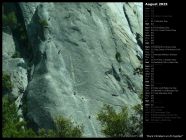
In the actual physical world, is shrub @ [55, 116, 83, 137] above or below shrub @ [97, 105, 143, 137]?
below

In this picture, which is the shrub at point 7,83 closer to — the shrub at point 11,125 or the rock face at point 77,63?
the rock face at point 77,63

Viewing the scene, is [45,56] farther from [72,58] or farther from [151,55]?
[151,55]

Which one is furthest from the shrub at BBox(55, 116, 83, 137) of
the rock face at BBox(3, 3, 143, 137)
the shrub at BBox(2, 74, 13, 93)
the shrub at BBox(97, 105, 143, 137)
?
the shrub at BBox(2, 74, 13, 93)

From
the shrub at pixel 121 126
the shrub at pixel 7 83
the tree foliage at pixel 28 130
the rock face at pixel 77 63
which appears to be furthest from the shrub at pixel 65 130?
the shrub at pixel 7 83

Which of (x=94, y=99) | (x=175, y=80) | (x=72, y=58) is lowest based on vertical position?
(x=94, y=99)

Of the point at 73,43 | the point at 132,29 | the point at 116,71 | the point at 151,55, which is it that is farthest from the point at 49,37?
the point at 151,55

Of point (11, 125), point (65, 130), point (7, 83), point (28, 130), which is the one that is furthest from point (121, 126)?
point (7, 83)

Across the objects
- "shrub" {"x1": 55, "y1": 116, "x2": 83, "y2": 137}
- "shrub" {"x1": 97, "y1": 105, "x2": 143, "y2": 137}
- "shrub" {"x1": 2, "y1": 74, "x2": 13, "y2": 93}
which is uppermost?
"shrub" {"x1": 2, "y1": 74, "x2": 13, "y2": 93}

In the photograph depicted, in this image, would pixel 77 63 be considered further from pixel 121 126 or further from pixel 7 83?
pixel 121 126

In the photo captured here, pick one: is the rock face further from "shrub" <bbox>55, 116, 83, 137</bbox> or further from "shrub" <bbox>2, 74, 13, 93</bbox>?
"shrub" <bbox>55, 116, 83, 137</bbox>
